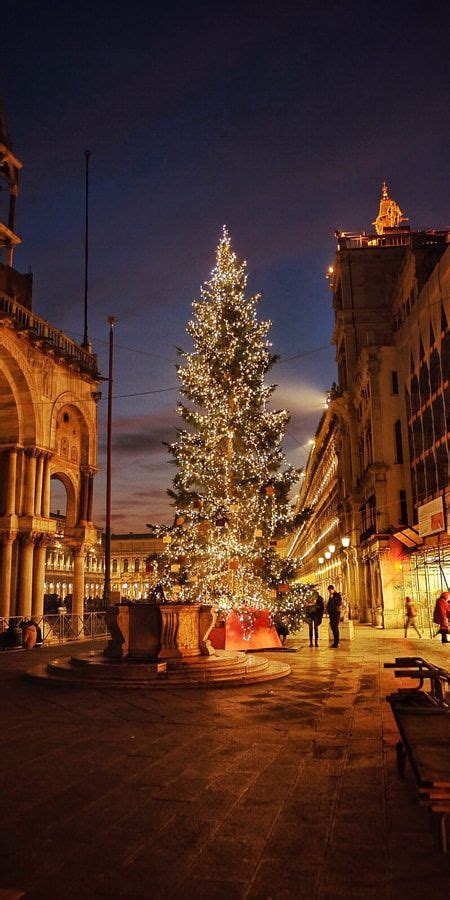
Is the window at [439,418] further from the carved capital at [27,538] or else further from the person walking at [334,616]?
the carved capital at [27,538]

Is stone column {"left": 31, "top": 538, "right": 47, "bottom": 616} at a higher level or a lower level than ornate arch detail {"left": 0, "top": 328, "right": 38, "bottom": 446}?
lower

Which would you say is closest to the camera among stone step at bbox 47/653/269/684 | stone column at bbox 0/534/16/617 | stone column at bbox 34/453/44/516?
stone step at bbox 47/653/269/684

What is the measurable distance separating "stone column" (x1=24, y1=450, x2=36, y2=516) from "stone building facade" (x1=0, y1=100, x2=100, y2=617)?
0.04m

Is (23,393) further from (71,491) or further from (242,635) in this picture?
(242,635)

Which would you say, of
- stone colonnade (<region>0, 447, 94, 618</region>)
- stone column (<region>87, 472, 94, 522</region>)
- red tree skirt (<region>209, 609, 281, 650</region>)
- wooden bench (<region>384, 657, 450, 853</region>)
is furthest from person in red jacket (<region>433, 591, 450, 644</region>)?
stone column (<region>87, 472, 94, 522</region>)

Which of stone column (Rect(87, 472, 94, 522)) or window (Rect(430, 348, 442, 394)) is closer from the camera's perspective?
window (Rect(430, 348, 442, 394))

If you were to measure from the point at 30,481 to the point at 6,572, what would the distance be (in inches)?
144

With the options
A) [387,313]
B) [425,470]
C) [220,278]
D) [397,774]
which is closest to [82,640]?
[220,278]

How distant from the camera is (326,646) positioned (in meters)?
21.2

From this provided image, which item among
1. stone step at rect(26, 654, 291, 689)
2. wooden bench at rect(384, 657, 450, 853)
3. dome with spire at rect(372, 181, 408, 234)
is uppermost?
dome with spire at rect(372, 181, 408, 234)

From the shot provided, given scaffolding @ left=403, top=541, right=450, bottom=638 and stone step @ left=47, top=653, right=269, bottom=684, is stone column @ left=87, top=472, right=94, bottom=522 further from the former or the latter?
stone step @ left=47, top=653, right=269, bottom=684

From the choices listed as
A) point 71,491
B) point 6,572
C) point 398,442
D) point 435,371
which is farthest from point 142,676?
point 398,442

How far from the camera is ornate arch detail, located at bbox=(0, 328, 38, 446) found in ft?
83.6

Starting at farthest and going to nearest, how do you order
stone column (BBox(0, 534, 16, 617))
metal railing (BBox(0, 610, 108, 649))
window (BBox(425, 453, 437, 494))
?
window (BBox(425, 453, 437, 494)) → stone column (BBox(0, 534, 16, 617)) → metal railing (BBox(0, 610, 108, 649))
